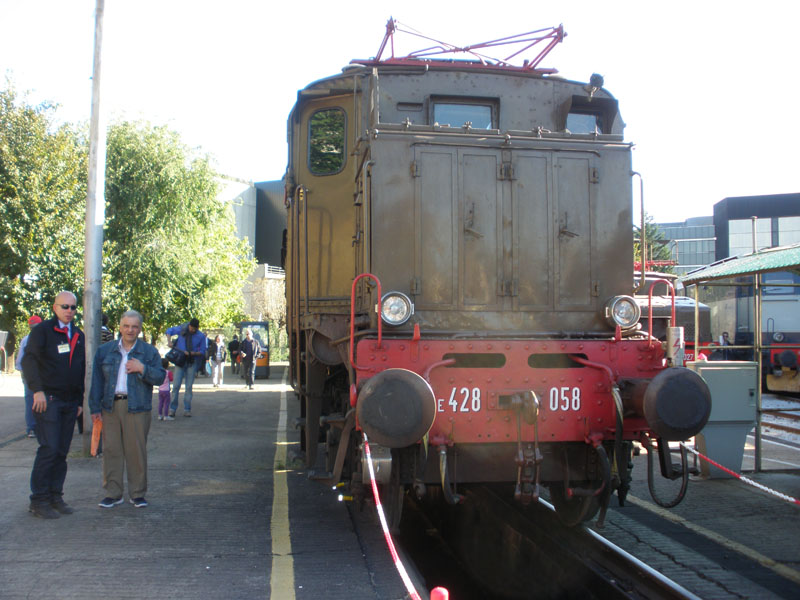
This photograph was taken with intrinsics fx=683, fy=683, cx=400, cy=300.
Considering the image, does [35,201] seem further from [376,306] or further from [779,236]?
[779,236]

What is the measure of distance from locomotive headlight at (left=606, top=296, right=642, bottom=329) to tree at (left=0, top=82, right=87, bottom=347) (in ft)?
66.2

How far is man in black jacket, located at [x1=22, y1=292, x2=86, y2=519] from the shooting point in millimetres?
6031

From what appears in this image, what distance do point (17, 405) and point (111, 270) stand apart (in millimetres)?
9821

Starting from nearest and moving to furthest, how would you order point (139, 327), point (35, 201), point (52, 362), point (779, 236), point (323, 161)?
point (52, 362)
point (139, 327)
point (323, 161)
point (35, 201)
point (779, 236)

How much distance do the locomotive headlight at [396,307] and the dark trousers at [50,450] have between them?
3.24 metres

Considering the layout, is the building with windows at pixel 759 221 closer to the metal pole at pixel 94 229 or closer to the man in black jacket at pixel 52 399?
the metal pole at pixel 94 229

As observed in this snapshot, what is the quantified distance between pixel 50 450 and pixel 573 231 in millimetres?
4965

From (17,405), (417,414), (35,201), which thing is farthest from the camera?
(35,201)

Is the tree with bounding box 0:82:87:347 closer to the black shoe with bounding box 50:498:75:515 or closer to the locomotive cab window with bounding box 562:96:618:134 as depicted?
the black shoe with bounding box 50:498:75:515

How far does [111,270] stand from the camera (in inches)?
959

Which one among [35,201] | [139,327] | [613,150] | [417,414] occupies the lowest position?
[417,414]

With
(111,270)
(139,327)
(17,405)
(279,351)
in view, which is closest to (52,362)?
(139,327)

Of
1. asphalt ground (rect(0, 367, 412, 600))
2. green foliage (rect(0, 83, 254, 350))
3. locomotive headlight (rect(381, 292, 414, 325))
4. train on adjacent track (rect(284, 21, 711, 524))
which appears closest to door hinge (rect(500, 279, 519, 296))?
train on adjacent track (rect(284, 21, 711, 524))

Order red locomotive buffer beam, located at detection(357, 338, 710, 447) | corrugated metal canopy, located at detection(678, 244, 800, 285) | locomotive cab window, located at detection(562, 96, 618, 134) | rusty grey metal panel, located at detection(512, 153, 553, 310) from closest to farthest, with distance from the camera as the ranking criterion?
red locomotive buffer beam, located at detection(357, 338, 710, 447), rusty grey metal panel, located at detection(512, 153, 553, 310), locomotive cab window, located at detection(562, 96, 618, 134), corrugated metal canopy, located at detection(678, 244, 800, 285)
